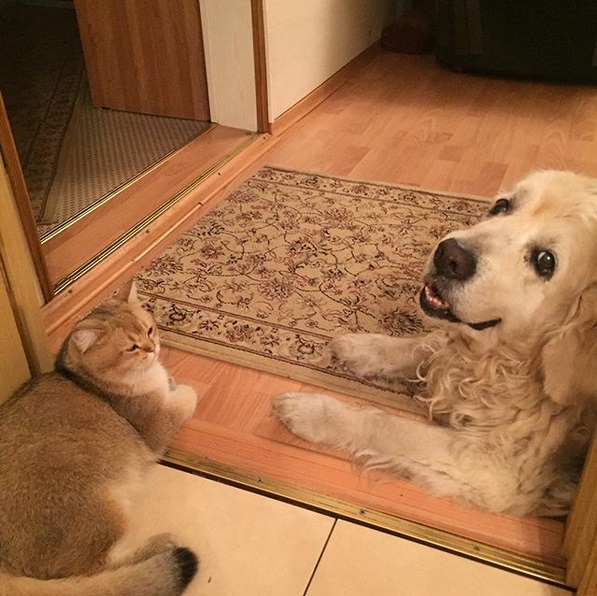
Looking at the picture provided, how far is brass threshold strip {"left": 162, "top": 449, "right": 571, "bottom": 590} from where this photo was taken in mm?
1191

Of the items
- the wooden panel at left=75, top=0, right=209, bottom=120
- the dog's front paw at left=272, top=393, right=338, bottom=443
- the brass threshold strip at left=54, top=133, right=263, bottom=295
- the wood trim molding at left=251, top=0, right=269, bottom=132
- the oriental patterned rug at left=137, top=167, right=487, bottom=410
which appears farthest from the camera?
the wooden panel at left=75, top=0, right=209, bottom=120

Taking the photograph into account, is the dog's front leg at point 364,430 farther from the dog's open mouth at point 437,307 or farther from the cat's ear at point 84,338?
the cat's ear at point 84,338

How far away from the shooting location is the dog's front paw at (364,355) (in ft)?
5.35

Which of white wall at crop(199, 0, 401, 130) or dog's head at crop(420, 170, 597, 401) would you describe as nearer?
dog's head at crop(420, 170, 597, 401)

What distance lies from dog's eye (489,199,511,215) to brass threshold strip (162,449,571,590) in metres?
0.67

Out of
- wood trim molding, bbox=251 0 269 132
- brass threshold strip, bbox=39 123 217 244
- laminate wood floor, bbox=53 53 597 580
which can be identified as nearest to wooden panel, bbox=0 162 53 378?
laminate wood floor, bbox=53 53 597 580

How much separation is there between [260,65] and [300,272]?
3.97 ft

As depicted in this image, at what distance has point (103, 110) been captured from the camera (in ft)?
10.5

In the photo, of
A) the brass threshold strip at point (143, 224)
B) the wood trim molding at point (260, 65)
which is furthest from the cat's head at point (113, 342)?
the wood trim molding at point (260, 65)

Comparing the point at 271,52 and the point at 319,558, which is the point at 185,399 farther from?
the point at 271,52

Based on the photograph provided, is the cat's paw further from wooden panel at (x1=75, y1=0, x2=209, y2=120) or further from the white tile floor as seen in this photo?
wooden panel at (x1=75, y1=0, x2=209, y2=120)

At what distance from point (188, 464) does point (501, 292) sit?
0.75 meters

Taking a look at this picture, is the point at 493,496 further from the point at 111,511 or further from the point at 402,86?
the point at 402,86

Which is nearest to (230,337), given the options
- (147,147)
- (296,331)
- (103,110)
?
(296,331)
